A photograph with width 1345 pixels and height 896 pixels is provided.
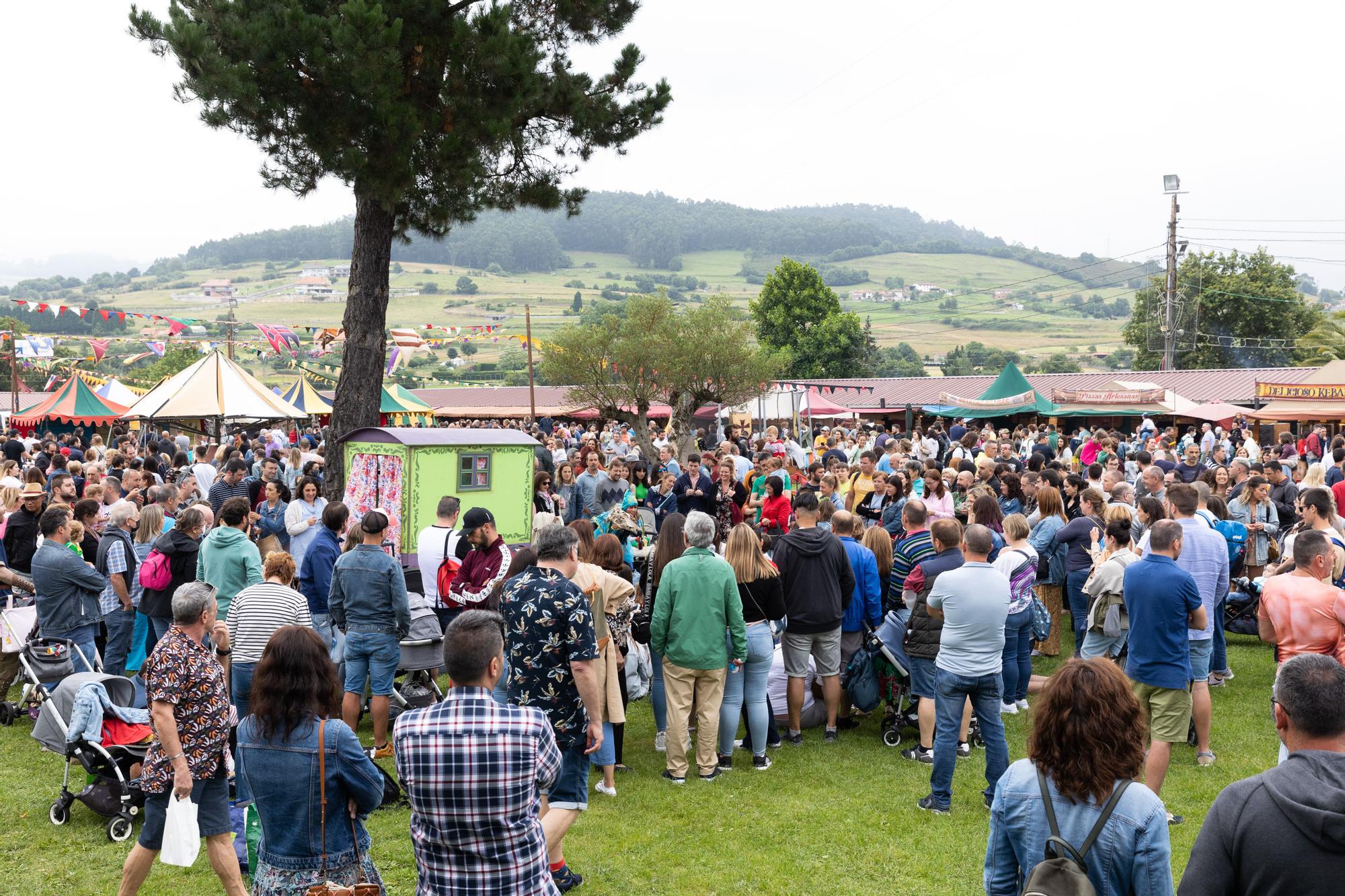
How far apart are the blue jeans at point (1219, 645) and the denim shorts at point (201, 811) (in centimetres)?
624

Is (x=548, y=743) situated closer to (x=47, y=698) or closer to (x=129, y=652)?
(x=47, y=698)

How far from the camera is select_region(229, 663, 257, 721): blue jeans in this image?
5102 mm

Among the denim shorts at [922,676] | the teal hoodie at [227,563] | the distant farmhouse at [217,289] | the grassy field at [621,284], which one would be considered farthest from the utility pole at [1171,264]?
the distant farmhouse at [217,289]

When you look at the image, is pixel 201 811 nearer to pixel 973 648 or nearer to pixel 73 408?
pixel 973 648

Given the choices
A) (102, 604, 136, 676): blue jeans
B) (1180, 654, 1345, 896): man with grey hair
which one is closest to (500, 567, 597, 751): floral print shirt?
(1180, 654, 1345, 896): man with grey hair

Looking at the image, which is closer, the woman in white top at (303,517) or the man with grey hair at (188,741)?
the man with grey hair at (188,741)

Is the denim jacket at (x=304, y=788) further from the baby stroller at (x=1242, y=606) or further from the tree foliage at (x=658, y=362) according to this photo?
the tree foliage at (x=658, y=362)

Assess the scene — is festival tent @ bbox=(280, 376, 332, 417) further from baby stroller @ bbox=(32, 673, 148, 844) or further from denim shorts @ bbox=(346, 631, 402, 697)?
denim shorts @ bbox=(346, 631, 402, 697)

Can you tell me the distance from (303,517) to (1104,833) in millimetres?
7131

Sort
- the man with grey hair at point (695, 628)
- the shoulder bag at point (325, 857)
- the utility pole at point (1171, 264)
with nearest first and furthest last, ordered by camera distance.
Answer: the shoulder bag at point (325, 857) < the man with grey hair at point (695, 628) < the utility pole at point (1171, 264)

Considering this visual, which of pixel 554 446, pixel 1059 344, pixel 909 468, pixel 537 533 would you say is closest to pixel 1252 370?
pixel 554 446

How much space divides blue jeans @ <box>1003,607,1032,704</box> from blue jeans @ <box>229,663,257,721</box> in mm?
4361

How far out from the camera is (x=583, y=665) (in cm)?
426

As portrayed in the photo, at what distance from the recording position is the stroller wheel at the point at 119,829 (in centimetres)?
518
